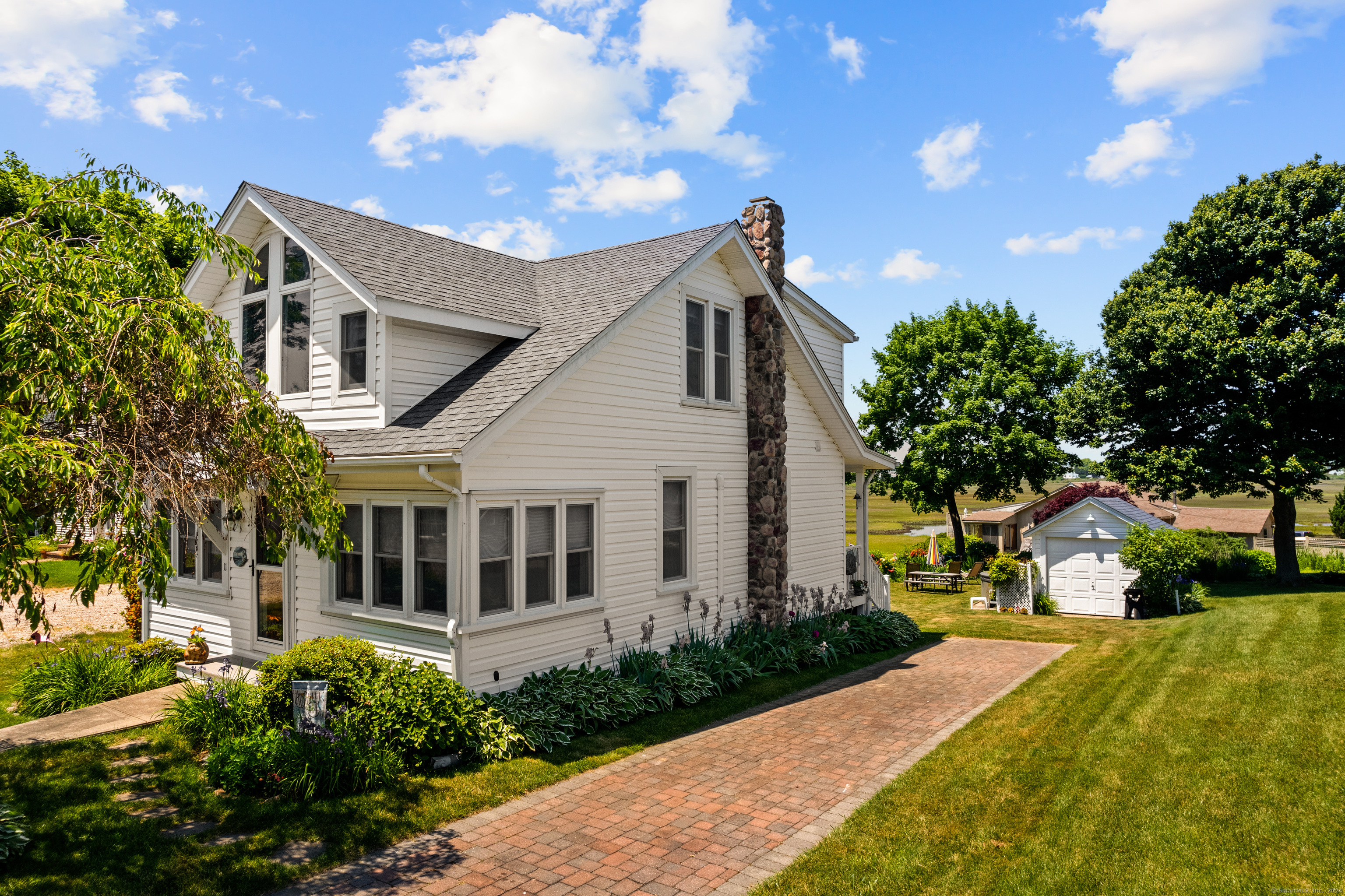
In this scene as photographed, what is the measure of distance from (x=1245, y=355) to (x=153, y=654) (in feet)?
96.6

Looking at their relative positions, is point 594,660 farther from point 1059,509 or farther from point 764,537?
point 1059,509

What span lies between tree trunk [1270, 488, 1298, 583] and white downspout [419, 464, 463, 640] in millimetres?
28129

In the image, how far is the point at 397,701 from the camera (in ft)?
30.1

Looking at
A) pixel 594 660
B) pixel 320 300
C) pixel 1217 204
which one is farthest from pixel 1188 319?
pixel 320 300

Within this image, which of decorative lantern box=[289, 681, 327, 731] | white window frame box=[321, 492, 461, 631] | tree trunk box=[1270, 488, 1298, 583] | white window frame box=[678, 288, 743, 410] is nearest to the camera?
decorative lantern box=[289, 681, 327, 731]

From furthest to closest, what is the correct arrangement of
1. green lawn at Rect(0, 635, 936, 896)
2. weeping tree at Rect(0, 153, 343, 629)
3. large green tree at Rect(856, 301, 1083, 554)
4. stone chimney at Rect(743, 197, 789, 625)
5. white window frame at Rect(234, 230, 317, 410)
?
large green tree at Rect(856, 301, 1083, 554), stone chimney at Rect(743, 197, 789, 625), white window frame at Rect(234, 230, 317, 410), green lawn at Rect(0, 635, 936, 896), weeping tree at Rect(0, 153, 343, 629)

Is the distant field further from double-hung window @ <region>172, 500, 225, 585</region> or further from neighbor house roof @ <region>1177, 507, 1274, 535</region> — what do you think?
double-hung window @ <region>172, 500, 225, 585</region>

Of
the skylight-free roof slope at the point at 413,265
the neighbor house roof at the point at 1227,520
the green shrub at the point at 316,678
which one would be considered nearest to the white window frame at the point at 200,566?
the green shrub at the point at 316,678

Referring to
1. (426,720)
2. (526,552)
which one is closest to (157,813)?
(426,720)

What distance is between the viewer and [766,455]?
50.4 ft

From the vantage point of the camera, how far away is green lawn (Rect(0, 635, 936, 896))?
6512 millimetres

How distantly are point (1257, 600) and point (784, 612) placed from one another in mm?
16829

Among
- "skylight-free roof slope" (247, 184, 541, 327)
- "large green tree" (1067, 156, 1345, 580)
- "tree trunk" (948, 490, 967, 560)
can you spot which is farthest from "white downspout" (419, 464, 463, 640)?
"tree trunk" (948, 490, 967, 560)

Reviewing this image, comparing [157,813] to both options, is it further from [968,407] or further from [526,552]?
[968,407]
